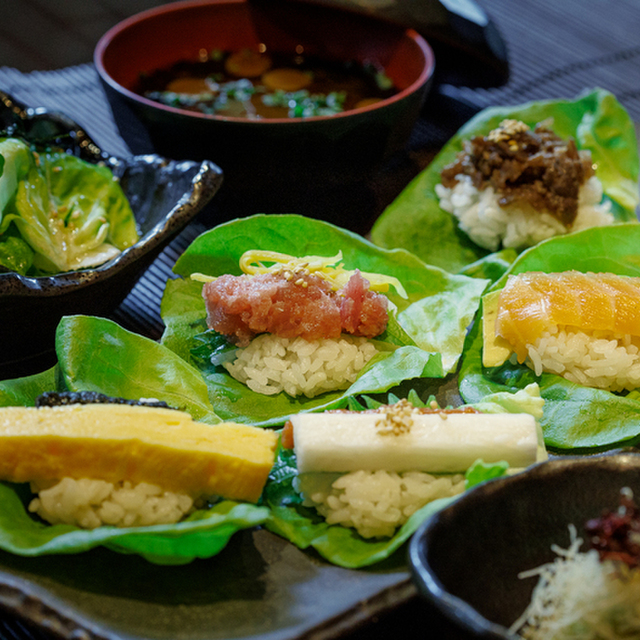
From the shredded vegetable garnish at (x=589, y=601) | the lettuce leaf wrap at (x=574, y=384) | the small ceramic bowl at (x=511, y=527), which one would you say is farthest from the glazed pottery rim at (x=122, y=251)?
the shredded vegetable garnish at (x=589, y=601)

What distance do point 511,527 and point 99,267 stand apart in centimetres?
151

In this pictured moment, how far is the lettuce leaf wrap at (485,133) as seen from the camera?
3100 millimetres

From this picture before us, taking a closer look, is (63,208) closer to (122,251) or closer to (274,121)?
(122,251)

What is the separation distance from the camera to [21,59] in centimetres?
546

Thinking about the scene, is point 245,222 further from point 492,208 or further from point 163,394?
point 492,208

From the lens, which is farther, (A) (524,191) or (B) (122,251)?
(A) (524,191)

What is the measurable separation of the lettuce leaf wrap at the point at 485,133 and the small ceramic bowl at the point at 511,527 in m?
1.47

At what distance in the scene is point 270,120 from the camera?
107 inches

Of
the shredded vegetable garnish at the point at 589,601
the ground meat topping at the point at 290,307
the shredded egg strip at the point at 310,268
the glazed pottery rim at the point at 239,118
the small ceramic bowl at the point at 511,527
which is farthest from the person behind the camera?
the glazed pottery rim at the point at 239,118

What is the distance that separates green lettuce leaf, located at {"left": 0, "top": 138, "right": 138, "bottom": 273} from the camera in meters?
2.55

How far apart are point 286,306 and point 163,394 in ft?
1.55

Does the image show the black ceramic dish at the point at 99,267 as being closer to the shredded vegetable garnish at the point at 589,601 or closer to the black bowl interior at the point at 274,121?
the black bowl interior at the point at 274,121

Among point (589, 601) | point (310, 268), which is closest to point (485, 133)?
point (310, 268)

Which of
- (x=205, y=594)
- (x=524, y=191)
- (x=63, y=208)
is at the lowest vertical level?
(x=205, y=594)
